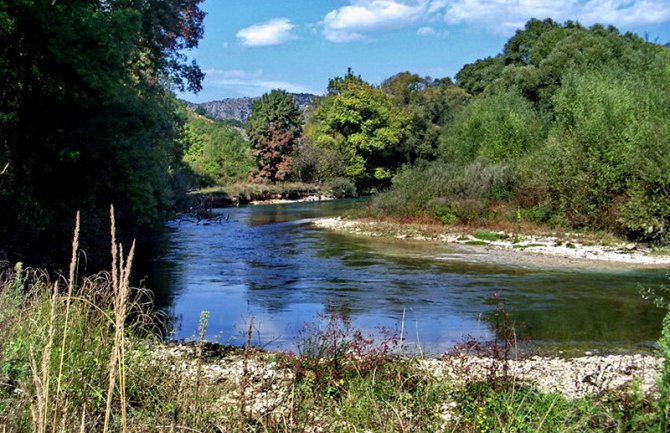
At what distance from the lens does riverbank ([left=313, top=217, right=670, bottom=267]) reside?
21.5 m

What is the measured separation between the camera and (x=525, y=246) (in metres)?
25.0

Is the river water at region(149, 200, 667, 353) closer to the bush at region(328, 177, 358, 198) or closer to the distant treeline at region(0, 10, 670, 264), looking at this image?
the distant treeline at region(0, 10, 670, 264)

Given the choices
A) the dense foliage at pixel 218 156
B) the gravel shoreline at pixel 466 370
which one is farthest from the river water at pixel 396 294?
the dense foliage at pixel 218 156

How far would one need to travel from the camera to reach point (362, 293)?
53.7ft

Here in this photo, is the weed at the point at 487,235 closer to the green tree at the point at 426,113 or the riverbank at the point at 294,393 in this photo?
the riverbank at the point at 294,393

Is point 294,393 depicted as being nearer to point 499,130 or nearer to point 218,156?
point 499,130

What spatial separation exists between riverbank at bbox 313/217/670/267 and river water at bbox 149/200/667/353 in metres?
1.37

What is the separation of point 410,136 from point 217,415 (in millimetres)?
62875

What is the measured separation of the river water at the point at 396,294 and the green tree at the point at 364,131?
1555 inches

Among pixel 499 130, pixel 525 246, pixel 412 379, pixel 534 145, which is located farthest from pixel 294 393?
pixel 499 130

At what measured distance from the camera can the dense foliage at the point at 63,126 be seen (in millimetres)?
13367

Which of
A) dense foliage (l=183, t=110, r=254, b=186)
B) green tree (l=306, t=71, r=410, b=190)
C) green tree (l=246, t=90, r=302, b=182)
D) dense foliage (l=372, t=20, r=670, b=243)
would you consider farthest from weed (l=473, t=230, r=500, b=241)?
green tree (l=246, t=90, r=302, b=182)

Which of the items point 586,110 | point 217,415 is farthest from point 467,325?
point 586,110

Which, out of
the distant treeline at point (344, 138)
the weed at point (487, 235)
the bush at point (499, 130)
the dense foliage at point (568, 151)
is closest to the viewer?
the distant treeline at point (344, 138)
